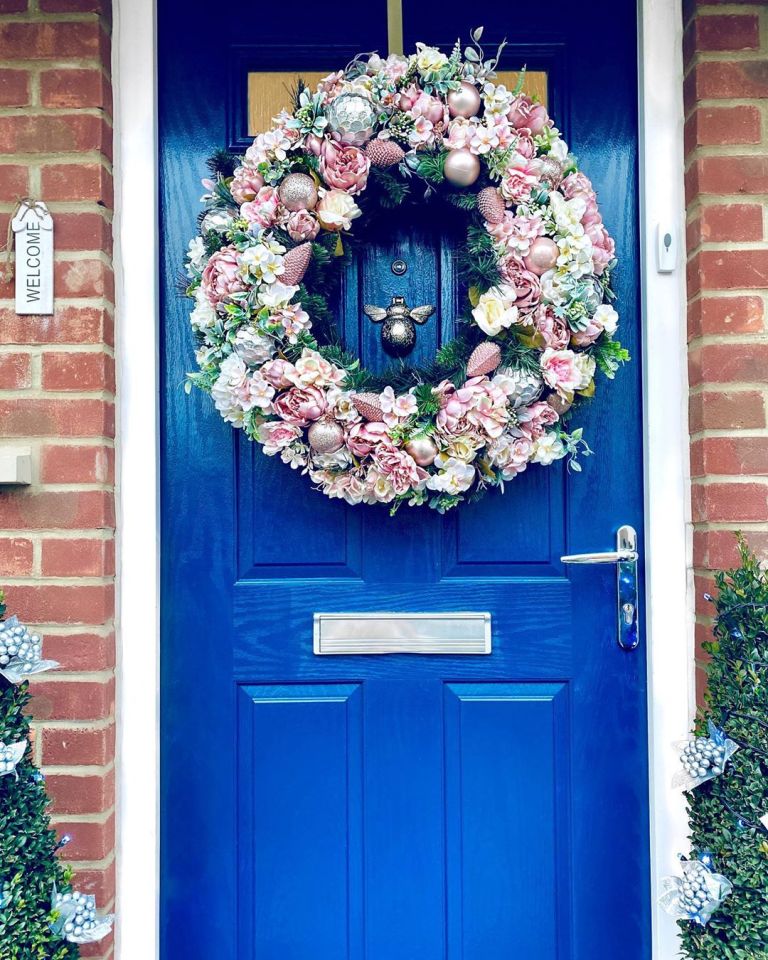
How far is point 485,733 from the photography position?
72.8 inches

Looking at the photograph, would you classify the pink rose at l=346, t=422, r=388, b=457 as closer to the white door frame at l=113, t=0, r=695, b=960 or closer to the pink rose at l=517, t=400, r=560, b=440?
the pink rose at l=517, t=400, r=560, b=440

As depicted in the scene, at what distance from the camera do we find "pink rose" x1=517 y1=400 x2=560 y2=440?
1688mm

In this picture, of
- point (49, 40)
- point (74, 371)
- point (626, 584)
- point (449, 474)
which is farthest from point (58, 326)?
point (626, 584)

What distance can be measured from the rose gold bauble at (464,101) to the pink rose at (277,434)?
0.72 m

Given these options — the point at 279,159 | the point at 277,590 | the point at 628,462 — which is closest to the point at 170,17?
the point at 279,159

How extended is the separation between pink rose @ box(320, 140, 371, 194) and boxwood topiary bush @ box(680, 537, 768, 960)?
1087mm

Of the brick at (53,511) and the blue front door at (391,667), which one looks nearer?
the brick at (53,511)

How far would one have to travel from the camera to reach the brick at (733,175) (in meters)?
1.72

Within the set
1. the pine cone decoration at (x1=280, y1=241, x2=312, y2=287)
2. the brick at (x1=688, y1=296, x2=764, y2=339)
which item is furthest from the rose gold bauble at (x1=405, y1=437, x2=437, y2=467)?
the brick at (x1=688, y1=296, x2=764, y2=339)

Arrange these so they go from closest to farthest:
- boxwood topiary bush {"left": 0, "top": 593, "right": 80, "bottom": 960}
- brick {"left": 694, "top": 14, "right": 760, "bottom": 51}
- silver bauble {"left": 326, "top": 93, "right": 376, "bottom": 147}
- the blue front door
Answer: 1. boxwood topiary bush {"left": 0, "top": 593, "right": 80, "bottom": 960}
2. silver bauble {"left": 326, "top": 93, "right": 376, "bottom": 147}
3. brick {"left": 694, "top": 14, "right": 760, "bottom": 51}
4. the blue front door

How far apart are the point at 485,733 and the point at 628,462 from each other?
71 cm

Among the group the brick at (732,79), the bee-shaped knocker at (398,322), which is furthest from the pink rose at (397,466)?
the brick at (732,79)

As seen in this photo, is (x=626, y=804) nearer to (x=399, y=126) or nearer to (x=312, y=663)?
(x=312, y=663)

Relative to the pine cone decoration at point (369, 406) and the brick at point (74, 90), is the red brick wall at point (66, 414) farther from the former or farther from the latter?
the pine cone decoration at point (369, 406)
